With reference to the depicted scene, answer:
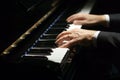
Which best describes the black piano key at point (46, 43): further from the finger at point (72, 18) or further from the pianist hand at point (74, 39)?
the finger at point (72, 18)

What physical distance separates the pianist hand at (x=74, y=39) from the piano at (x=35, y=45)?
37 mm

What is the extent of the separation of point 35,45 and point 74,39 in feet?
0.75

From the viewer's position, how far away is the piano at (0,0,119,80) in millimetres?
1092

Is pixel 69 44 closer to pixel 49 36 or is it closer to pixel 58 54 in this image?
pixel 58 54

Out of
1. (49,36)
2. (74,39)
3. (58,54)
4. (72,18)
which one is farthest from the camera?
(72,18)

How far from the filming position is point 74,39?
123 cm

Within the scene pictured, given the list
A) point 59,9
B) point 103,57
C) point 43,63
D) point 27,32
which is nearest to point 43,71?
point 43,63

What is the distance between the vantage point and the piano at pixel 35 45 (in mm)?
1092

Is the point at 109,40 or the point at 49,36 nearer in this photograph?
the point at 109,40

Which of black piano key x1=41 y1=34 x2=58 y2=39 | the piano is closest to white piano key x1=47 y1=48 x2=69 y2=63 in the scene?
the piano

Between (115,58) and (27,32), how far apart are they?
104cm

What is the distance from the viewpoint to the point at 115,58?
207 centimetres

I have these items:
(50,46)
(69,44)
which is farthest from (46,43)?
(69,44)

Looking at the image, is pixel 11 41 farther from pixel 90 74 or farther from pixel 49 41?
pixel 90 74
